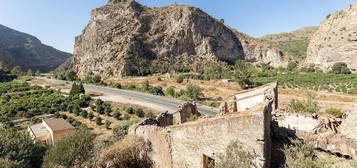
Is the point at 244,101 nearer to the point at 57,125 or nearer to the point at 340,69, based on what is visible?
the point at 57,125

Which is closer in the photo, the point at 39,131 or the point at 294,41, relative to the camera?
the point at 39,131

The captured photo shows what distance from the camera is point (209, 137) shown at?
8.62 meters

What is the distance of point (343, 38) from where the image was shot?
8794cm

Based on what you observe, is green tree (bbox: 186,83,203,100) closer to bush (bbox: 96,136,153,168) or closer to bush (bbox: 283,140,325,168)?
bush (bbox: 96,136,153,168)

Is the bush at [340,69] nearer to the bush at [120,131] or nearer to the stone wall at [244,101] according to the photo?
the stone wall at [244,101]

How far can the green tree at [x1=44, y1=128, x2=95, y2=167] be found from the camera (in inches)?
622

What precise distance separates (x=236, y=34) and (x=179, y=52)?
53.6 m

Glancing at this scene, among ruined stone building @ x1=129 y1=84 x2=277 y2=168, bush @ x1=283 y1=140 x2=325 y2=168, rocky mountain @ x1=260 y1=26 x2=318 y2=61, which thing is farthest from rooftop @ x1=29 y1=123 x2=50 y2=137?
rocky mountain @ x1=260 y1=26 x2=318 y2=61

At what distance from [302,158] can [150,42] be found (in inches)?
4237

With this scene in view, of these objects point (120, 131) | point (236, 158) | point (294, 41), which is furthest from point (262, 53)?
point (236, 158)

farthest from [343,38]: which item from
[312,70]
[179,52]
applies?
[179,52]

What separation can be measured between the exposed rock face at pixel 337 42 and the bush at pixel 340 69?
168 inches

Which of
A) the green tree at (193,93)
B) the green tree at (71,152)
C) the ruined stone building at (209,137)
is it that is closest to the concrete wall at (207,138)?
the ruined stone building at (209,137)

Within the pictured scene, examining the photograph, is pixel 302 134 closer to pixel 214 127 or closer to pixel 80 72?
pixel 214 127
